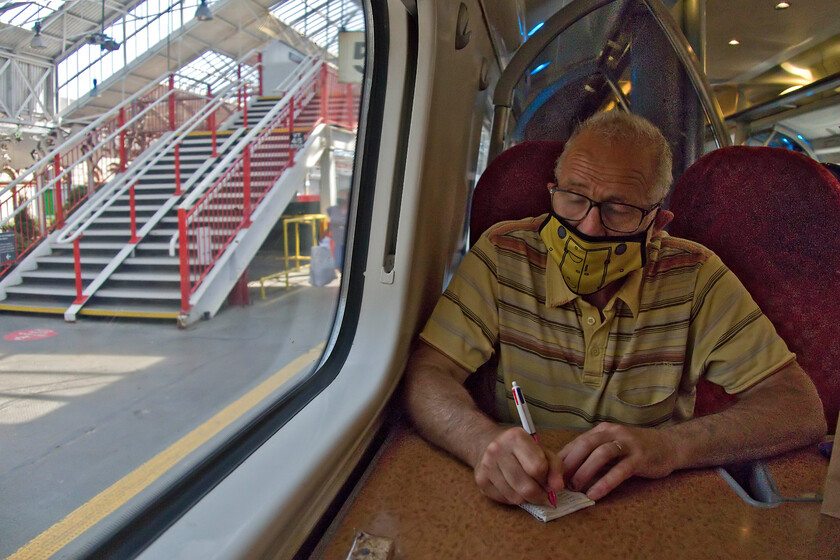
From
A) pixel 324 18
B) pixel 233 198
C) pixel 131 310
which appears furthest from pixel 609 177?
pixel 233 198

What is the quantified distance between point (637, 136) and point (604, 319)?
0.52 meters

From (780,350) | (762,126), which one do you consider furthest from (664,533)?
(762,126)

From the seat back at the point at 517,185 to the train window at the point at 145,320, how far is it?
18.1 inches

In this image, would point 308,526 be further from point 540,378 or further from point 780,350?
point 780,350

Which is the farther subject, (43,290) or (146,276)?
(146,276)

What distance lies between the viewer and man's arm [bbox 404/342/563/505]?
0.98m

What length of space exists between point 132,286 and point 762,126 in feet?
11.6

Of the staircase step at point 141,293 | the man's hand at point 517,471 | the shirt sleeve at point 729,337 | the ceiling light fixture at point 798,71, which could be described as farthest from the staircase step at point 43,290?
the ceiling light fixture at point 798,71

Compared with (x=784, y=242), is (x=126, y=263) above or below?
below

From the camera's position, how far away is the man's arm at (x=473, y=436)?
0.98 metres

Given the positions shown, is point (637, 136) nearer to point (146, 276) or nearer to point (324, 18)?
point (324, 18)

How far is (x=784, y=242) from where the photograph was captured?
1558 millimetres

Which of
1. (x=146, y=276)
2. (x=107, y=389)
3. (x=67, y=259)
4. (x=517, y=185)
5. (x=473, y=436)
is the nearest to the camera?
(x=473, y=436)

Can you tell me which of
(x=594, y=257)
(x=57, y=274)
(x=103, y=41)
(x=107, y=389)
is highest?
(x=103, y=41)
